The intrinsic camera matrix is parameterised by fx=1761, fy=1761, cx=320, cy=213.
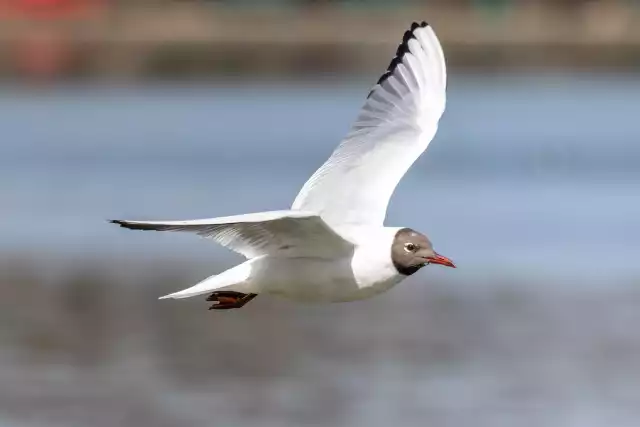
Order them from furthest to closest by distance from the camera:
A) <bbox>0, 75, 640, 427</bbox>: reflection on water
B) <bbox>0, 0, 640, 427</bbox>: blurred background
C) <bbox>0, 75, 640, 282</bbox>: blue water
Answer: <bbox>0, 75, 640, 282</bbox>: blue water
<bbox>0, 0, 640, 427</bbox>: blurred background
<bbox>0, 75, 640, 427</bbox>: reflection on water

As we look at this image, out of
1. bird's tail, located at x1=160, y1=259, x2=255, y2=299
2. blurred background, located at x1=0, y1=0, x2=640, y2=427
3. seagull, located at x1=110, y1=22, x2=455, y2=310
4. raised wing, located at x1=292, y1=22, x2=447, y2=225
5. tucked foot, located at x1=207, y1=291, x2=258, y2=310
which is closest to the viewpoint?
seagull, located at x1=110, y1=22, x2=455, y2=310

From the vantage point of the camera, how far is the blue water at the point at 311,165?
16.2 m

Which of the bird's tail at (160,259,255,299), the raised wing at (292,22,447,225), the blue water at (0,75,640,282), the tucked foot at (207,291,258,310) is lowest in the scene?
the blue water at (0,75,640,282)

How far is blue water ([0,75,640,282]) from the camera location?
53.3ft

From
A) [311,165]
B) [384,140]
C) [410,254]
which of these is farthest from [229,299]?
[311,165]

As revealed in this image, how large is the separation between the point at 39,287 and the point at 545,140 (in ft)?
32.3

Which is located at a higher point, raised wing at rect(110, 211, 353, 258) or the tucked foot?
raised wing at rect(110, 211, 353, 258)

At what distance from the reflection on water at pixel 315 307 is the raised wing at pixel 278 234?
3.49 m

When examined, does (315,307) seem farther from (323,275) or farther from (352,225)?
(323,275)

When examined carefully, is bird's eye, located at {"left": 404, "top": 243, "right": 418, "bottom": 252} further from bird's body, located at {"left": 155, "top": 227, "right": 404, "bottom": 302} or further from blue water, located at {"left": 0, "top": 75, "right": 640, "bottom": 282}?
blue water, located at {"left": 0, "top": 75, "right": 640, "bottom": 282}

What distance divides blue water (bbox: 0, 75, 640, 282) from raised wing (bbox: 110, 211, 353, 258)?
718 centimetres

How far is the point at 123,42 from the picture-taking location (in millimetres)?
34062

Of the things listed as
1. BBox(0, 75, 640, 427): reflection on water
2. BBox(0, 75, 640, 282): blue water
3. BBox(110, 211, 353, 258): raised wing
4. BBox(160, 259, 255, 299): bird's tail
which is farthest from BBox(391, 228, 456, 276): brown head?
BBox(0, 75, 640, 282): blue water

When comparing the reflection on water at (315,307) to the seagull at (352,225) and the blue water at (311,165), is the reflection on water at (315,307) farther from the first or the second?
A: the seagull at (352,225)
